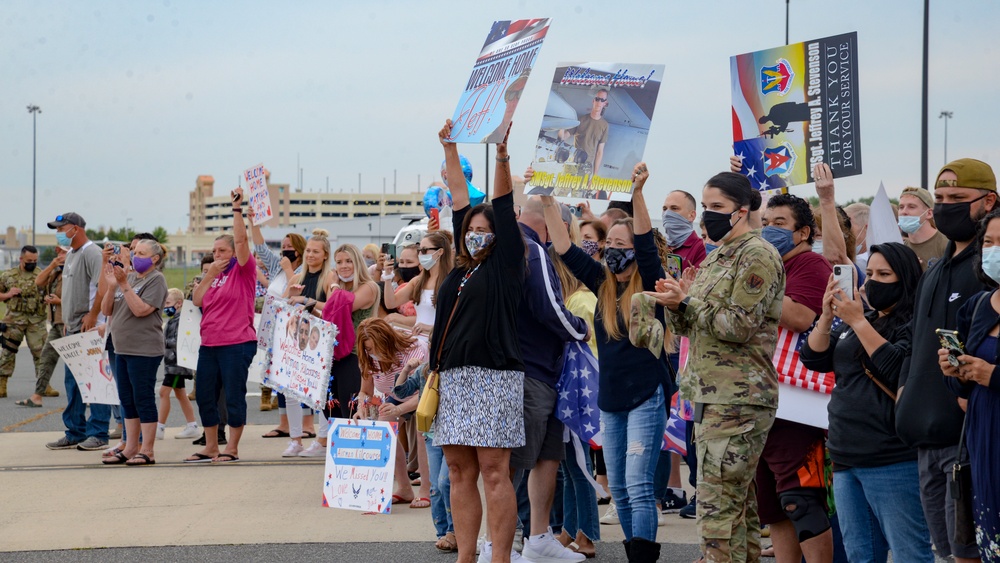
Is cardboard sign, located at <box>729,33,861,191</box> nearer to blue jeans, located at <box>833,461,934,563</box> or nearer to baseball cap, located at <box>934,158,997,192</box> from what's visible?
baseball cap, located at <box>934,158,997,192</box>

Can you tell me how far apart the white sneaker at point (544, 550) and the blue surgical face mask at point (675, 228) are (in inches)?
71.7

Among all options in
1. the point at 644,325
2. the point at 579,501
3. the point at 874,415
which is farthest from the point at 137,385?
the point at 874,415

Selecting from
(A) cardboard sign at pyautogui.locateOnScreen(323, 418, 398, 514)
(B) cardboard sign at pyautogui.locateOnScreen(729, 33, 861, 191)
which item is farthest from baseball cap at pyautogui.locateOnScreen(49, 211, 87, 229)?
(B) cardboard sign at pyautogui.locateOnScreen(729, 33, 861, 191)

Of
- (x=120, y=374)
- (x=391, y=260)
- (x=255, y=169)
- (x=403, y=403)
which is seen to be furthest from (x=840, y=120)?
(x=120, y=374)

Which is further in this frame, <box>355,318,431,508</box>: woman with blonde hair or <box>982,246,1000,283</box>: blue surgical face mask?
<box>355,318,431,508</box>: woman with blonde hair

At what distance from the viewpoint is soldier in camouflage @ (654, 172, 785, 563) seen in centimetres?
461

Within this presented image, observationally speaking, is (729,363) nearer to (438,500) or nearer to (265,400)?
(438,500)

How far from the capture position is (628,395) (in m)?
5.73

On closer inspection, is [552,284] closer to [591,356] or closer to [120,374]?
[591,356]

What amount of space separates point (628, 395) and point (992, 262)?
8.19ft

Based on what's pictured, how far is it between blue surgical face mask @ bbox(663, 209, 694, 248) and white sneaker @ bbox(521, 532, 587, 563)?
1.82m

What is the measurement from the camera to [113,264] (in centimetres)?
936

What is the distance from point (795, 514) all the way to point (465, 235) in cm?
214

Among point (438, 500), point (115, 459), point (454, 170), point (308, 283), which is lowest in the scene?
point (115, 459)
